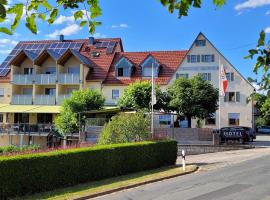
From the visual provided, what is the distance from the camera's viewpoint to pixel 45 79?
58844 mm

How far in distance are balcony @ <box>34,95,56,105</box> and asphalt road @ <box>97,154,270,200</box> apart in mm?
36745

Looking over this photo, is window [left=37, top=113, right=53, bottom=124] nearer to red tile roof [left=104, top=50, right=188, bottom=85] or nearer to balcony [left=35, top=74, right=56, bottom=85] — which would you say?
balcony [left=35, top=74, right=56, bottom=85]

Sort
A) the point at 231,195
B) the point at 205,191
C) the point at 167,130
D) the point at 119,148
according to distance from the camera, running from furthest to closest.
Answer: the point at 167,130, the point at 119,148, the point at 205,191, the point at 231,195

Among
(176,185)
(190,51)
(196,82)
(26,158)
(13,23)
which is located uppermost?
(190,51)

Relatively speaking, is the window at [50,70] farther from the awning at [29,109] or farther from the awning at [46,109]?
the awning at [46,109]

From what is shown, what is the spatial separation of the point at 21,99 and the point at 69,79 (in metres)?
Answer: 6.51

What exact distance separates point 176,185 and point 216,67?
1587 inches

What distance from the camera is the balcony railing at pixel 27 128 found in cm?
4853

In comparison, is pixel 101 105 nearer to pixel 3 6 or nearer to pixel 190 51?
pixel 190 51

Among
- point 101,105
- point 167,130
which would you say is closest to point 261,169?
point 167,130

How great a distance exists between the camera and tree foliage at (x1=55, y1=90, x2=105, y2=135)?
46.8 metres

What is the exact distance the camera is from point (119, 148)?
Result: 22.6 meters

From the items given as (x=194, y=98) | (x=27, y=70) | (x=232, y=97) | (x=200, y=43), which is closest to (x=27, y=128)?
(x=27, y=70)

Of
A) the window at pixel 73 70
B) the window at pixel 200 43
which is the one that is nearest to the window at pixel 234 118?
the window at pixel 200 43
